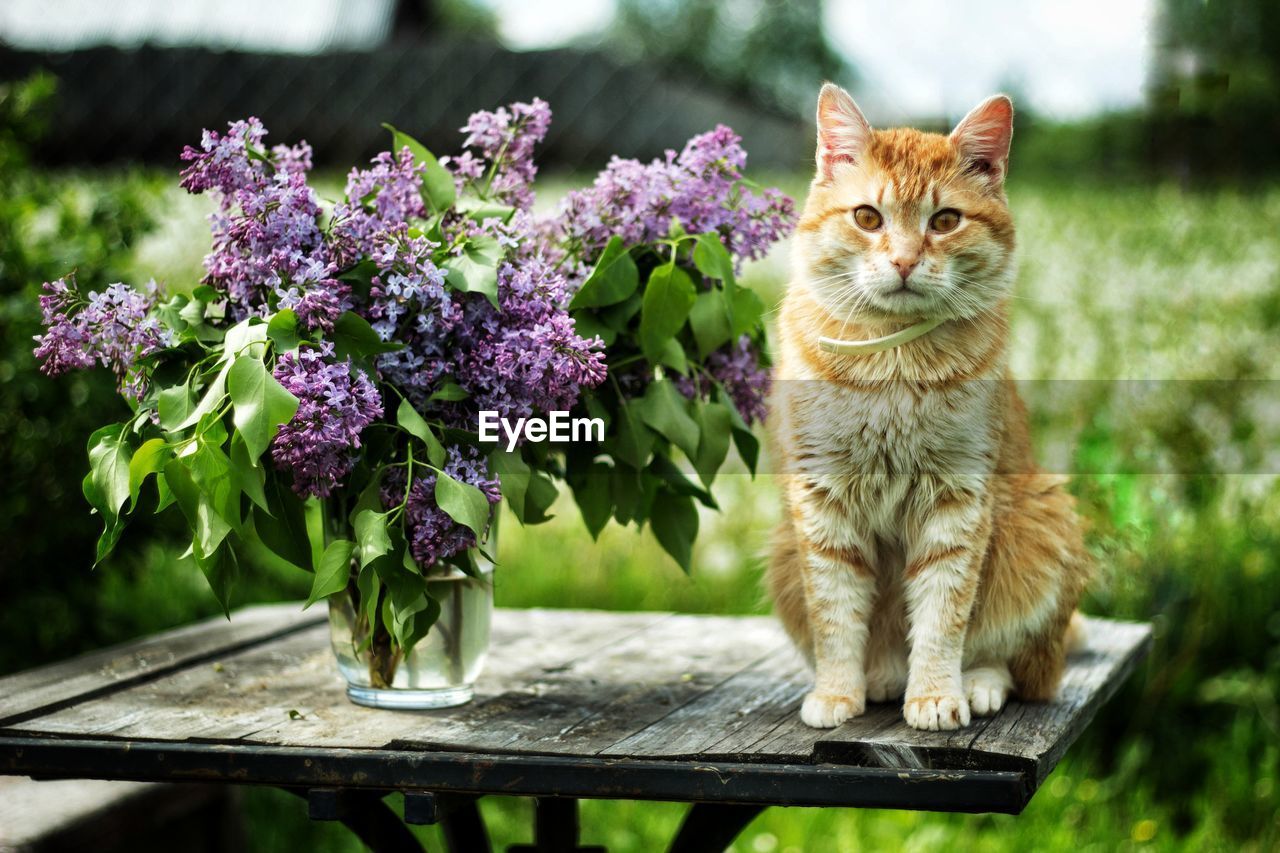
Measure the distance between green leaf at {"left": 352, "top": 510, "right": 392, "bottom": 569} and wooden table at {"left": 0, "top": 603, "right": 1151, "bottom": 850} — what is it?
26 cm

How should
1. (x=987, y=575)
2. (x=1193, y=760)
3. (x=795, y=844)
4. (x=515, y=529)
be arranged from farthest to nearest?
(x=515, y=529)
(x=1193, y=760)
(x=795, y=844)
(x=987, y=575)

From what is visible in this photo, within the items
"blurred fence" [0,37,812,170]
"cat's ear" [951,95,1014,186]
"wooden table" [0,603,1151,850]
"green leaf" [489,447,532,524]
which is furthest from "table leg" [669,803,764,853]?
"blurred fence" [0,37,812,170]

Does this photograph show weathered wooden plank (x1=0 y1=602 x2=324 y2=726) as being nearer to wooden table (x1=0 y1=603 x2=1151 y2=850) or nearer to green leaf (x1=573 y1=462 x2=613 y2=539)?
wooden table (x1=0 y1=603 x2=1151 y2=850)

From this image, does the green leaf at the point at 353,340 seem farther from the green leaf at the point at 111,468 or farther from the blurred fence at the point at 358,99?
the blurred fence at the point at 358,99

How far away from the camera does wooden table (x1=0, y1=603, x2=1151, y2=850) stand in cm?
153

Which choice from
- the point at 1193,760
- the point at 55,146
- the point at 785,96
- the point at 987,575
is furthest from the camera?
the point at 785,96

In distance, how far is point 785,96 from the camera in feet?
57.2

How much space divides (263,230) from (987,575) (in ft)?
3.74

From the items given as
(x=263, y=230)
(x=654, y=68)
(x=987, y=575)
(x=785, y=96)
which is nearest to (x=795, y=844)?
(x=987, y=575)

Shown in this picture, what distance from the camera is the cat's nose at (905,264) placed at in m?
1.71

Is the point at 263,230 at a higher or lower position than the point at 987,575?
higher

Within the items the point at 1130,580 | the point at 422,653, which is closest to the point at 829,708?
the point at 422,653

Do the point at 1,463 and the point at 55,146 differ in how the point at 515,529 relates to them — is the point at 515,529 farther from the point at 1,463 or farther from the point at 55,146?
the point at 55,146

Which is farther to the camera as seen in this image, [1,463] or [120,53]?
[120,53]
